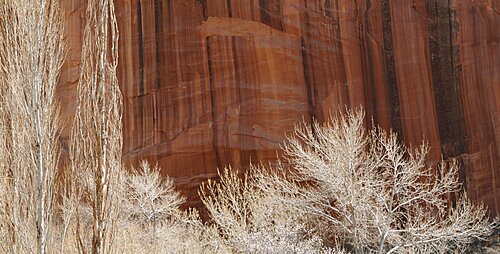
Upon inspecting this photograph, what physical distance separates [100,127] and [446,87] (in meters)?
11.6

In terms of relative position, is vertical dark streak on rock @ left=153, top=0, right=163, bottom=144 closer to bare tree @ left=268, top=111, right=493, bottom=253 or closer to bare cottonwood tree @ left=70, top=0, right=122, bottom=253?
bare tree @ left=268, top=111, right=493, bottom=253

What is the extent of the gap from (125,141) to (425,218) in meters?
8.71

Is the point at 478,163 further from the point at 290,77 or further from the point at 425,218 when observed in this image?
the point at 290,77

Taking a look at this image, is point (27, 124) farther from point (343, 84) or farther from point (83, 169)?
point (343, 84)

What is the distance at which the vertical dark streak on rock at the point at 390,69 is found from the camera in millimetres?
14297

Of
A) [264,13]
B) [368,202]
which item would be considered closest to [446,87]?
[368,202]

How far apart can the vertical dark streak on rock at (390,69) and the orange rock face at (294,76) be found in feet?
0.09

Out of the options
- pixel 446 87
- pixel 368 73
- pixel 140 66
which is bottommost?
pixel 446 87

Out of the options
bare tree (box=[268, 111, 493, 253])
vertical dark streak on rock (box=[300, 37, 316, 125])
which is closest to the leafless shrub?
bare tree (box=[268, 111, 493, 253])

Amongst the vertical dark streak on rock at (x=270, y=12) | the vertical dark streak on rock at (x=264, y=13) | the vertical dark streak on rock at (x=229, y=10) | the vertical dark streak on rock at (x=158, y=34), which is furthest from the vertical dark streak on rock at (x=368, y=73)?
the vertical dark streak on rock at (x=158, y=34)

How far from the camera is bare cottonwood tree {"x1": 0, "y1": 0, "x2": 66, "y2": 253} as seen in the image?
19.4 feet

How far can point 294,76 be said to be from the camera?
1526cm

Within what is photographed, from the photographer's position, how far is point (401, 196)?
12695mm

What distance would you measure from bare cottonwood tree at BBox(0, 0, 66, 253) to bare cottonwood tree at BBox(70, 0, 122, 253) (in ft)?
5.55
